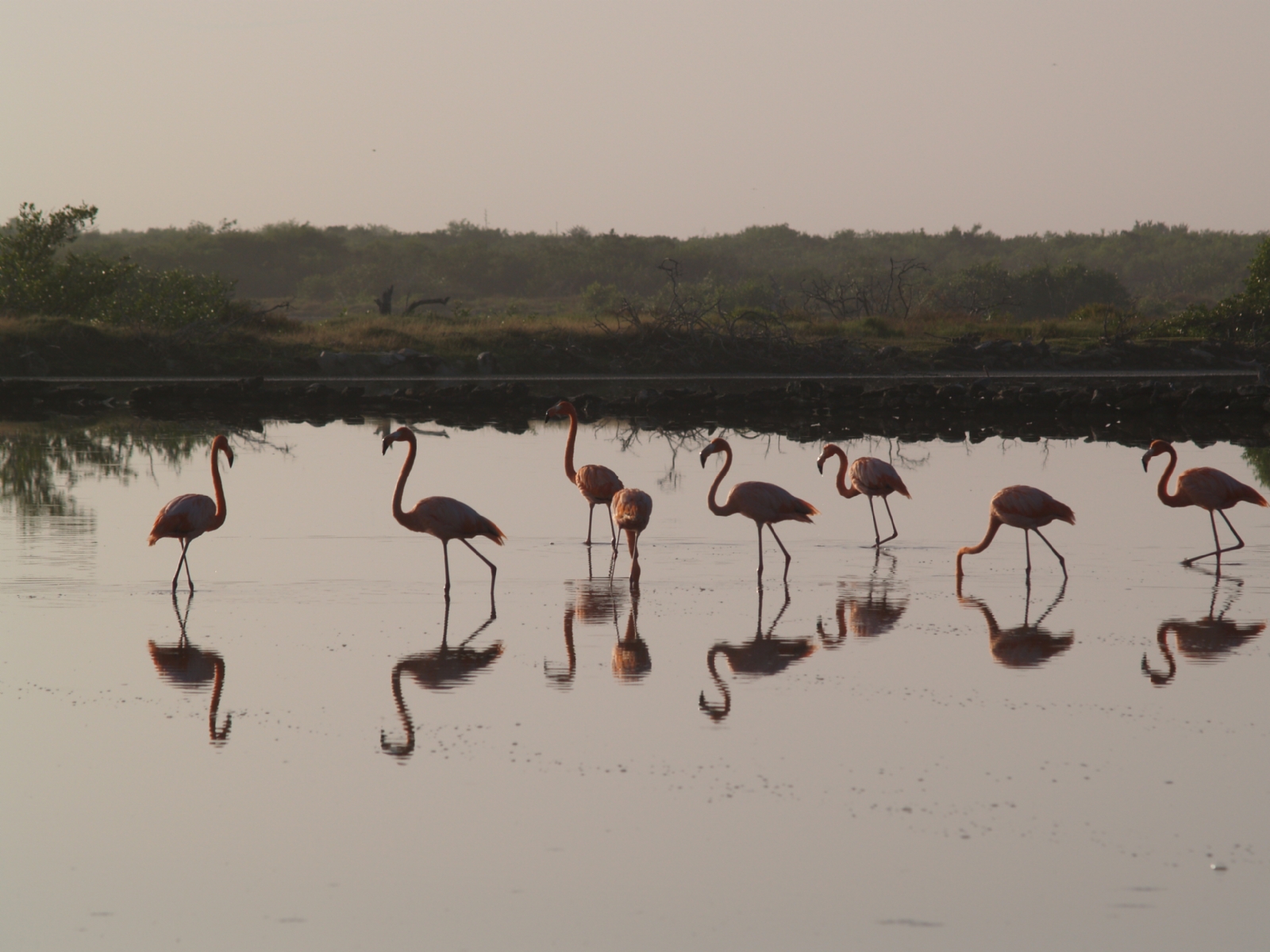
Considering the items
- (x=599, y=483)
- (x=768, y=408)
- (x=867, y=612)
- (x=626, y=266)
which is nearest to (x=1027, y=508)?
(x=867, y=612)

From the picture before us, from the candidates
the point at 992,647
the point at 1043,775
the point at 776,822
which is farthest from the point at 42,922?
the point at 992,647

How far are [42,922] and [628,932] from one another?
6.86 feet

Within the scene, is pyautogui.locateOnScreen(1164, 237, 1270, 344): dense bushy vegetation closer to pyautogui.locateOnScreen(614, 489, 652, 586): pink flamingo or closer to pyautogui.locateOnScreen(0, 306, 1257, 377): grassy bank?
pyautogui.locateOnScreen(0, 306, 1257, 377): grassy bank

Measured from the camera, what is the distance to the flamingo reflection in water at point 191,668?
26.9ft

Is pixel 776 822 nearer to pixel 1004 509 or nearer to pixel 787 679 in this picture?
pixel 787 679

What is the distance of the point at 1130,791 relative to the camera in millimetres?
6578

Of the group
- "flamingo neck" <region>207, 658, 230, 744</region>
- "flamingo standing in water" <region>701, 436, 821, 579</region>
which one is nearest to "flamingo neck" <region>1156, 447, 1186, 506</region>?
"flamingo standing in water" <region>701, 436, 821, 579</region>

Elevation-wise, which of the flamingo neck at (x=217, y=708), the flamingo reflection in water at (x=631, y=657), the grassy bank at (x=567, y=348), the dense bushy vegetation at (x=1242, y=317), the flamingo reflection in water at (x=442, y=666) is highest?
the dense bushy vegetation at (x=1242, y=317)

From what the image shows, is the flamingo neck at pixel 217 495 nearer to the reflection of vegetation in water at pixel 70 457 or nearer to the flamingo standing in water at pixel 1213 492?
the reflection of vegetation in water at pixel 70 457

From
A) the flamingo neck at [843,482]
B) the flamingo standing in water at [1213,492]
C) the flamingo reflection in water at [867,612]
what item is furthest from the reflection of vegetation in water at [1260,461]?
the flamingo reflection in water at [867,612]

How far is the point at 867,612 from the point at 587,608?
208cm

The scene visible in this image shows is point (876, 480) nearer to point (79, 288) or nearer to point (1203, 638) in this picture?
point (1203, 638)

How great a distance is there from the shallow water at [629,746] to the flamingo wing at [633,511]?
55 centimetres

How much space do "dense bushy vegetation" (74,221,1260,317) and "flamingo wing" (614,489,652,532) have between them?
220 feet
